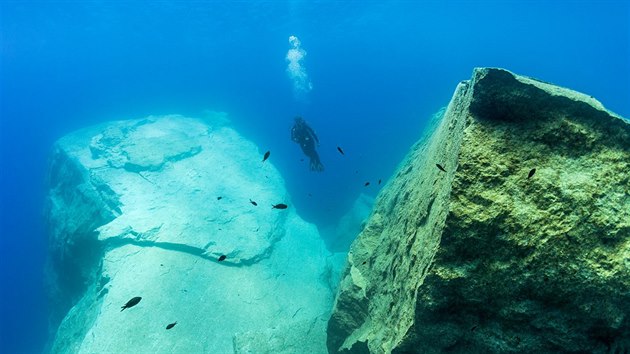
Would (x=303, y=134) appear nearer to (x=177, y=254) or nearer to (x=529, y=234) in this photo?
(x=177, y=254)

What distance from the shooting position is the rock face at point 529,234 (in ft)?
6.16

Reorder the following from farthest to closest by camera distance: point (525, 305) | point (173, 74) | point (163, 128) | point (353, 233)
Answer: point (173, 74) < point (163, 128) < point (353, 233) < point (525, 305)

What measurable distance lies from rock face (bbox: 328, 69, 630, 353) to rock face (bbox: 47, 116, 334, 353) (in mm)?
5330

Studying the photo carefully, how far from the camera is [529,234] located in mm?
1942

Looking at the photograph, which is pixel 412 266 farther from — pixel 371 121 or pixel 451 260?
pixel 371 121

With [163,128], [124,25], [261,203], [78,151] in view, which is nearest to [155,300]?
[261,203]

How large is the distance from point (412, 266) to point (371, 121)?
3583cm

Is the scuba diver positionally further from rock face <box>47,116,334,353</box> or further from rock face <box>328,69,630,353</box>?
rock face <box>328,69,630,353</box>

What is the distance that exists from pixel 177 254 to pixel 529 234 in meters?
9.25

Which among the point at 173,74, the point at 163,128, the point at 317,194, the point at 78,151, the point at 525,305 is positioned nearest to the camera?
the point at 525,305

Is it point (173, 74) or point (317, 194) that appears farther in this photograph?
point (173, 74)

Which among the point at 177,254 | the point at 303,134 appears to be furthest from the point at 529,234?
the point at 177,254

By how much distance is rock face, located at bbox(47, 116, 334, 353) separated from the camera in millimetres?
7297

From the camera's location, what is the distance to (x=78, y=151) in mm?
15352
